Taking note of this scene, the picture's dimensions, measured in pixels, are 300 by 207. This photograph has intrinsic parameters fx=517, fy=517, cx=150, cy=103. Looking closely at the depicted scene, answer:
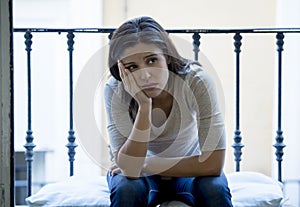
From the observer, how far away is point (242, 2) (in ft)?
11.2

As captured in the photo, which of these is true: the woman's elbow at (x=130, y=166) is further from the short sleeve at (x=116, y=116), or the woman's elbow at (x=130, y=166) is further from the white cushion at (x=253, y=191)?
the white cushion at (x=253, y=191)

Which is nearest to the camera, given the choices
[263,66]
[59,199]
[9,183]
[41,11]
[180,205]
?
[9,183]

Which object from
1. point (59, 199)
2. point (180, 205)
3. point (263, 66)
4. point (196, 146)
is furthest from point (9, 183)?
point (263, 66)

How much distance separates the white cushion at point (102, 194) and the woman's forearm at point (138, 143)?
0.45 ft

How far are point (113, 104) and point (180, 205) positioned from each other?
1.20ft

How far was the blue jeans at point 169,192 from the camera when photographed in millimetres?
1401

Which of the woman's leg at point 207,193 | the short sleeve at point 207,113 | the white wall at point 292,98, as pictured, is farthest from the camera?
the white wall at point 292,98

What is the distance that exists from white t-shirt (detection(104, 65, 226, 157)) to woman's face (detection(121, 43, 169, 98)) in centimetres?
7

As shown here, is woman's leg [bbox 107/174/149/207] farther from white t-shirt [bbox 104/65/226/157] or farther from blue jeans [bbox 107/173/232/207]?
white t-shirt [bbox 104/65/226/157]

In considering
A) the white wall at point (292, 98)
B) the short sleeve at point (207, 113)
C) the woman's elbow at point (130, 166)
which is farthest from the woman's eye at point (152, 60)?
the white wall at point (292, 98)

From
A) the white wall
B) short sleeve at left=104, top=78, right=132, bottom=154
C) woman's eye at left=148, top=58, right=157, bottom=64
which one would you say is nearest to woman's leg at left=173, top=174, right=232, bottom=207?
short sleeve at left=104, top=78, right=132, bottom=154

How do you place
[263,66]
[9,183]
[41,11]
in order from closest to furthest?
[9,183] → [263,66] → [41,11]

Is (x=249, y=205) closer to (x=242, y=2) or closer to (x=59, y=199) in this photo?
(x=59, y=199)

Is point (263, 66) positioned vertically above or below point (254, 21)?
below
